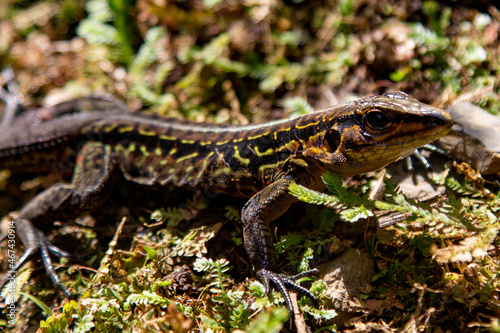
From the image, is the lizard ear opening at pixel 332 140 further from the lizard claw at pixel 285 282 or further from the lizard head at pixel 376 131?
the lizard claw at pixel 285 282

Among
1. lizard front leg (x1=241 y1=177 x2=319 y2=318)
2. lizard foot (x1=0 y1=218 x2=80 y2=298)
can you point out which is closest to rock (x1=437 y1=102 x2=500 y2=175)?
lizard front leg (x1=241 y1=177 x2=319 y2=318)

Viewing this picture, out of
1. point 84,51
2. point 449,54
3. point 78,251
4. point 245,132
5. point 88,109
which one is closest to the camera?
point 245,132

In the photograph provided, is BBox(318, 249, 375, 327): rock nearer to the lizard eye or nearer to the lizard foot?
the lizard eye

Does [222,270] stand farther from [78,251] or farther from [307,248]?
[78,251]

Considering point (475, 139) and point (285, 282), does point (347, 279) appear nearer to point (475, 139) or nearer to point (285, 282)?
point (285, 282)

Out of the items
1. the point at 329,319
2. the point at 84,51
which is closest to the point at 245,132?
the point at 329,319

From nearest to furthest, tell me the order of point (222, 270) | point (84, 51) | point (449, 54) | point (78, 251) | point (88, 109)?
point (222, 270) → point (78, 251) → point (449, 54) → point (88, 109) → point (84, 51)
